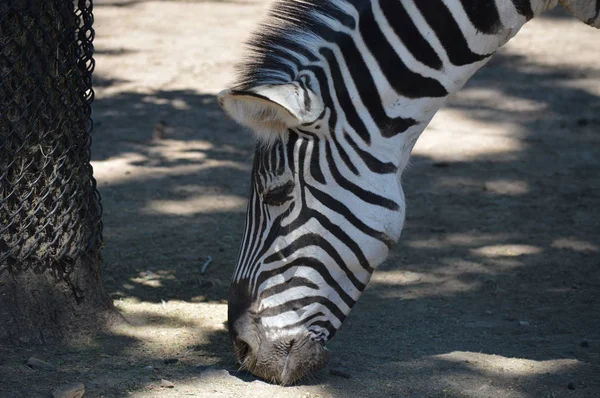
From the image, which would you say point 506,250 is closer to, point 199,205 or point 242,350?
point 199,205

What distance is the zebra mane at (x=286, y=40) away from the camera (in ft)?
11.1

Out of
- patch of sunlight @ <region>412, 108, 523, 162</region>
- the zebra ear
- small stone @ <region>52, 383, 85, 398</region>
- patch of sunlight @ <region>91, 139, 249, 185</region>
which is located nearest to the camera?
the zebra ear

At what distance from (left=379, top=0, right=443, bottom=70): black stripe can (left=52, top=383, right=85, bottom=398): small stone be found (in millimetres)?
2013

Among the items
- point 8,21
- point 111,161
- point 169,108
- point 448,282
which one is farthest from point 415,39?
point 169,108

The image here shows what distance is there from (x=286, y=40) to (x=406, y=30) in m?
0.52

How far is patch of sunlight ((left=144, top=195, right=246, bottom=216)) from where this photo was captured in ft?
20.7

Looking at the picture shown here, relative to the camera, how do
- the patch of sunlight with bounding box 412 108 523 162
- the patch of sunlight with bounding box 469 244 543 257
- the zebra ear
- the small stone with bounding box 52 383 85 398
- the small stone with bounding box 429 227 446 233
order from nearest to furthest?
the zebra ear
the small stone with bounding box 52 383 85 398
the patch of sunlight with bounding box 469 244 543 257
the small stone with bounding box 429 227 446 233
the patch of sunlight with bounding box 412 108 523 162

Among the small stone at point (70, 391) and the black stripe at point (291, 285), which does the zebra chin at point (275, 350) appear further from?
the small stone at point (70, 391)

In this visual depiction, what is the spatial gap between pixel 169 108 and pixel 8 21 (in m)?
5.32

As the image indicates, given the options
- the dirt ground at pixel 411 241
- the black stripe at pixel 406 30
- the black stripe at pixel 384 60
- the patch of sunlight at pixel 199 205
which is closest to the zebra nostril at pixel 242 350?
the dirt ground at pixel 411 241

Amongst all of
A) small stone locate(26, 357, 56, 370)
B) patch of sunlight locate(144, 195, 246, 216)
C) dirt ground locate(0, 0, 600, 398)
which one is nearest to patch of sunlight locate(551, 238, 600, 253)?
dirt ground locate(0, 0, 600, 398)

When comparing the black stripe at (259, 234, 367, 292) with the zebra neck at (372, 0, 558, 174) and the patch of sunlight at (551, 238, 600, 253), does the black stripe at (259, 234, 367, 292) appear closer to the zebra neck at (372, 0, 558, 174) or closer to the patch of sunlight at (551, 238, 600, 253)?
the zebra neck at (372, 0, 558, 174)

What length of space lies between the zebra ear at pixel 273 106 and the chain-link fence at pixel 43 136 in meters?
1.01

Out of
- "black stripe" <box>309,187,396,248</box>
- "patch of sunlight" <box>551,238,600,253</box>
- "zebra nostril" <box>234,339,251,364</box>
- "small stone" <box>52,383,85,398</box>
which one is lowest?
"patch of sunlight" <box>551,238,600,253</box>
